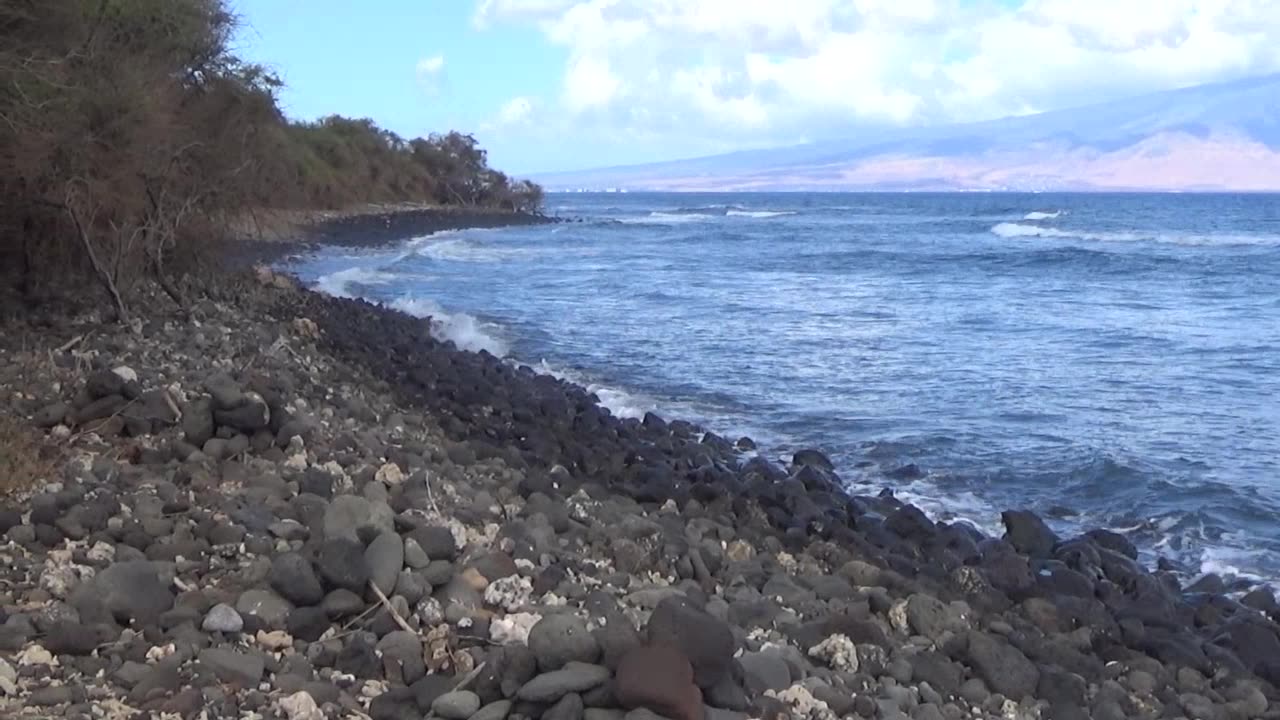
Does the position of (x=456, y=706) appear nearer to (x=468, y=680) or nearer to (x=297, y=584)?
(x=468, y=680)

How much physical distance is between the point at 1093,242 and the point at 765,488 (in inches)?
1898

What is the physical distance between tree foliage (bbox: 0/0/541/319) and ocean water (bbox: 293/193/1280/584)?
18.1 feet

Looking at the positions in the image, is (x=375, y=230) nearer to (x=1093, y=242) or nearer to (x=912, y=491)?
(x=1093, y=242)

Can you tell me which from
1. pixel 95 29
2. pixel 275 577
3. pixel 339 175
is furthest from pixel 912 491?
pixel 339 175

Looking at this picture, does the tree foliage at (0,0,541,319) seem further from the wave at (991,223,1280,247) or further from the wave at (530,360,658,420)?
the wave at (991,223,1280,247)

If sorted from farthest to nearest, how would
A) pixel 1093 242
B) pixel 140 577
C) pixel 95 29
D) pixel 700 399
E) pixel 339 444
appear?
pixel 1093 242 < pixel 700 399 < pixel 95 29 < pixel 339 444 < pixel 140 577

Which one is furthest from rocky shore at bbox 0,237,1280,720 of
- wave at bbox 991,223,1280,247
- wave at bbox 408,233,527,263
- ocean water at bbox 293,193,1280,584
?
wave at bbox 991,223,1280,247

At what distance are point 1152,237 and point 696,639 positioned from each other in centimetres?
5764

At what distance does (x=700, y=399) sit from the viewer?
55.4 feet

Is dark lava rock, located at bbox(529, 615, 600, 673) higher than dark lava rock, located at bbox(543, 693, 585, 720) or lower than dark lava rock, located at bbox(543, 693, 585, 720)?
higher

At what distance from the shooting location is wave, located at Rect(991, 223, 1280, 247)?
53.7m

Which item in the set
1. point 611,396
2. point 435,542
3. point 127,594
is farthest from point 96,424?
point 611,396

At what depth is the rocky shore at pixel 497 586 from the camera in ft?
15.9

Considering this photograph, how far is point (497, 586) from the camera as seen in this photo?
19.5 ft
